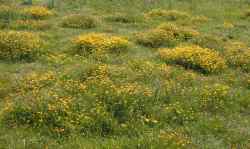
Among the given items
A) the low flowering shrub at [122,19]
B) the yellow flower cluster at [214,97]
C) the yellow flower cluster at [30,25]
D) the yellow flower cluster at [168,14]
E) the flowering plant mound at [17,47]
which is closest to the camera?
the yellow flower cluster at [214,97]

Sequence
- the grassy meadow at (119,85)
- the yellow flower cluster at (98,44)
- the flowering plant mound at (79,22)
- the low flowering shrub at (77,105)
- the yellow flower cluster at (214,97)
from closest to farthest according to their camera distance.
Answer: the grassy meadow at (119,85) → the low flowering shrub at (77,105) → the yellow flower cluster at (214,97) → the yellow flower cluster at (98,44) → the flowering plant mound at (79,22)

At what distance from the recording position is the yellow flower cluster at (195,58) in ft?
47.5

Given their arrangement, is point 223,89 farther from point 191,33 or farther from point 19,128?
point 191,33

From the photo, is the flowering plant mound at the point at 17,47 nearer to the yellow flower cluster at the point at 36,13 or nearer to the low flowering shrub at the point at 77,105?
the low flowering shrub at the point at 77,105

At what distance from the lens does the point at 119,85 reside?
467 inches

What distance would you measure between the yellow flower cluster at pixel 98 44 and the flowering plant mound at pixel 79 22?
116 inches

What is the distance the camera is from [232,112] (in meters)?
11.4

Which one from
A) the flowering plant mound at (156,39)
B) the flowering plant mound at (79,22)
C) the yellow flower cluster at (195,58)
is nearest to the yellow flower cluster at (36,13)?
the flowering plant mound at (79,22)

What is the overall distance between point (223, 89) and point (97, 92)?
322 cm

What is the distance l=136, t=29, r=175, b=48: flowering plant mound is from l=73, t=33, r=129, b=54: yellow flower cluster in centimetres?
109

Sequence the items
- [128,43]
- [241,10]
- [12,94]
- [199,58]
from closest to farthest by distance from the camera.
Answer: [12,94] < [199,58] < [128,43] < [241,10]

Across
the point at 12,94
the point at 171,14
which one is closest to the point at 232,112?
the point at 12,94

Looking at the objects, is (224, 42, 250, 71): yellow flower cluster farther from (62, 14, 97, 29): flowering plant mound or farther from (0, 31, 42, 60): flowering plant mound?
(0, 31, 42, 60): flowering plant mound

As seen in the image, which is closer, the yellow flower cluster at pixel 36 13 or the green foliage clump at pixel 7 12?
the green foliage clump at pixel 7 12
